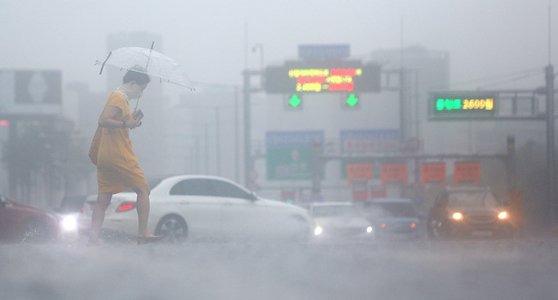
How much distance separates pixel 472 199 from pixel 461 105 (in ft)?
27.8

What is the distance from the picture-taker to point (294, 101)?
29062 millimetres

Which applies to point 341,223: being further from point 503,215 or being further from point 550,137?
point 550,137

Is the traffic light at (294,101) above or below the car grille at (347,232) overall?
above

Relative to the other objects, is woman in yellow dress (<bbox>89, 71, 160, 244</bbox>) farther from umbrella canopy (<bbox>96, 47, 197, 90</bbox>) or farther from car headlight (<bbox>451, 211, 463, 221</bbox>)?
car headlight (<bbox>451, 211, 463, 221</bbox>)

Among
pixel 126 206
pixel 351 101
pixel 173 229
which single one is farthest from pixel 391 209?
pixel 126 206

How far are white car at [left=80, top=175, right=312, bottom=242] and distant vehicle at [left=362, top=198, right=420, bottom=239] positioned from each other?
30.8ft

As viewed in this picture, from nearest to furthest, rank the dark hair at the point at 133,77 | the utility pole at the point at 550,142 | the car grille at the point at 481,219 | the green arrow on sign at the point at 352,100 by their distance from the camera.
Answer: the dark hair at the point at 133,77
the car grille at the point at 481,219
the utility pole at the point at 550,142
the green arrow on sign at the point at 352,100

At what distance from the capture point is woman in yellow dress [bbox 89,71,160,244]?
674 cm

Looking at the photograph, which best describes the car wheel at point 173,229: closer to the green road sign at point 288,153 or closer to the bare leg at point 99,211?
the bare leg at point 99,211

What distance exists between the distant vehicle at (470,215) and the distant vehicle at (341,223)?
1.62m

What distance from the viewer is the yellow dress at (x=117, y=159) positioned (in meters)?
6.80

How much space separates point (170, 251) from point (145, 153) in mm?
30456

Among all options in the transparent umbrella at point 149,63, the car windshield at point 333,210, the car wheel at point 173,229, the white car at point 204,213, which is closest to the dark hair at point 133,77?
the transparent umbrella at point 149,63

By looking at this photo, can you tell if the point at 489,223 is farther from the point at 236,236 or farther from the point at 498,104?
the point at 498,104
